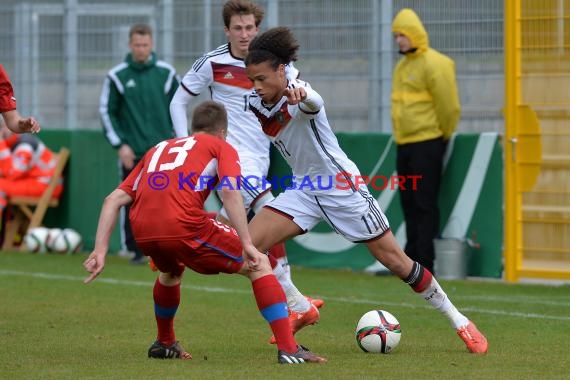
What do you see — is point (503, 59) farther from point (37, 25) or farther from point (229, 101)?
point (37, 25)

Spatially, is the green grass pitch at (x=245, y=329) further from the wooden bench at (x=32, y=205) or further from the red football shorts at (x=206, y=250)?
the wooden bench at (x=32, y=205)

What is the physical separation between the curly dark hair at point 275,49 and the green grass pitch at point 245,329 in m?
1.71

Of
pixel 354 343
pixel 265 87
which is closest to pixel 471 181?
pixel 354 343

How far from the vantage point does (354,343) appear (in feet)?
27.1

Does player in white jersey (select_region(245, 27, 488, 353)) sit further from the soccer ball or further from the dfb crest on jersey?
the soccer ball

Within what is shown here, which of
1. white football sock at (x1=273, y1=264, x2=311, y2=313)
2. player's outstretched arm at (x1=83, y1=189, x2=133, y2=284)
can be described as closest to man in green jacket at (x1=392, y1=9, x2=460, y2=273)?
white football sock at (x1=273, y1=264, x2=311, y2=313)

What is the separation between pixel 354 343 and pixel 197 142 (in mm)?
1865

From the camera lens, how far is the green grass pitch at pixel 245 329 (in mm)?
7013

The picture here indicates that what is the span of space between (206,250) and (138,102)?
22.0 ft

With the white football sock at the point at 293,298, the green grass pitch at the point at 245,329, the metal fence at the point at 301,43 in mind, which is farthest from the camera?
the metal fence at the point at 301,43

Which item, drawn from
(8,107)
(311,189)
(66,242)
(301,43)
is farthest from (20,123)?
(66,242)

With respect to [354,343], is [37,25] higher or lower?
higher

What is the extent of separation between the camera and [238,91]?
32.9 ft

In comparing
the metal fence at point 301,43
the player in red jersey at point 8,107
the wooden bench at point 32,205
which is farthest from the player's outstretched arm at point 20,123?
the wooden bench at point 32,205
